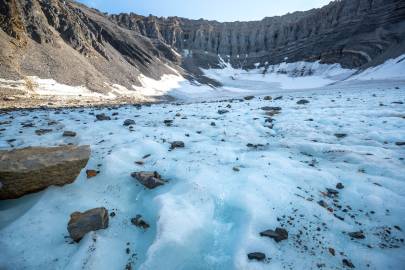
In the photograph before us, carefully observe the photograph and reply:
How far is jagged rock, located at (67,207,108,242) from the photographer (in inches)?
167

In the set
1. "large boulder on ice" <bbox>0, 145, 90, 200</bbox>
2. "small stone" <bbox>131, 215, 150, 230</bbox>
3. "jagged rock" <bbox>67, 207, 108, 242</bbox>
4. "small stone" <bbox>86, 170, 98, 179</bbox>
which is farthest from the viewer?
"small stone" <bbox>86, 170, 98, 179</bbox>

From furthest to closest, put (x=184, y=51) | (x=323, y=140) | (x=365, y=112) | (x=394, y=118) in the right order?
(x=184, y=51)
(x=365, y=112)
(x=394, y=118)
(x=323, y=140)

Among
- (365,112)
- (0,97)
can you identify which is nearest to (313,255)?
(365,112)

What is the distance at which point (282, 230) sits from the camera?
4367 mm

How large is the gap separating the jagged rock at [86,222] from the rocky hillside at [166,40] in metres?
30.2

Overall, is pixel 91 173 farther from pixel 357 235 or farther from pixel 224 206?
pixel 357 235

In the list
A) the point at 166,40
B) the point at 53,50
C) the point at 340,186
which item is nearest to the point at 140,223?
the point at 340,186

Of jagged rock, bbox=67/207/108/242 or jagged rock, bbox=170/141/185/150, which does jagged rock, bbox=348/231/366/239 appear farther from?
jagged rock, bbox=170/141/185/150

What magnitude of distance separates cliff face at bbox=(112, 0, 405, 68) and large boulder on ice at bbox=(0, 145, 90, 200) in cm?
5594

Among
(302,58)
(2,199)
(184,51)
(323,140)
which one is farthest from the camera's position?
(184,51)

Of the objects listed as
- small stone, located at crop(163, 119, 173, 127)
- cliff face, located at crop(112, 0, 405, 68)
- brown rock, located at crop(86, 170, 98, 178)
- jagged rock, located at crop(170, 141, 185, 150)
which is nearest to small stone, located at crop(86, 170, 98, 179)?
brown rock, located at crop(86, 170, 98, 178)

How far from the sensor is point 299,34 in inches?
4055

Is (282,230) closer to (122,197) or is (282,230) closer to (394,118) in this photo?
(122,197)

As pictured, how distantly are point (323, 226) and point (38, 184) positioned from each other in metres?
5.58
